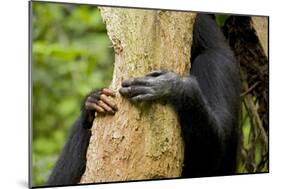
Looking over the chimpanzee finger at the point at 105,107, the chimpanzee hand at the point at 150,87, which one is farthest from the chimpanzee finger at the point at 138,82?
the chimpanzee finger at the point at 105,107

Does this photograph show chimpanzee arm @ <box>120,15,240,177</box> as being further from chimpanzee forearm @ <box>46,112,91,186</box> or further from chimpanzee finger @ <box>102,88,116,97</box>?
chimpanzee forearm @ <box>46,112,91,186</box>

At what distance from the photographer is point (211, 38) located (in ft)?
9.59

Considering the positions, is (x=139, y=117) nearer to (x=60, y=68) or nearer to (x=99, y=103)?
(x=99, y=103)

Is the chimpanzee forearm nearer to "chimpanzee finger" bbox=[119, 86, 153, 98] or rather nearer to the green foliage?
the green foliage

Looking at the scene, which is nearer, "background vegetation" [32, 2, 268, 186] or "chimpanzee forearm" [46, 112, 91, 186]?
"background vegetation" [32, 2, 268, 186]

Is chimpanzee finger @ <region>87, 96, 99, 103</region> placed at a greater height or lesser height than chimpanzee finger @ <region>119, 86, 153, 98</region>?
lesser

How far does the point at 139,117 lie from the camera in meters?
2.68

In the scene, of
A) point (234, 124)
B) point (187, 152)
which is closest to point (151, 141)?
point (187, 152)

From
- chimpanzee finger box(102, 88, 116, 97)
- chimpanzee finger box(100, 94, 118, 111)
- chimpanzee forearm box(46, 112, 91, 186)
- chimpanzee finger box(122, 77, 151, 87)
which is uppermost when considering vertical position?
chimpanzee finger box(122, 77, 151, 87)

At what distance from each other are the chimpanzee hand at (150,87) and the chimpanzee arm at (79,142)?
0.07 metres

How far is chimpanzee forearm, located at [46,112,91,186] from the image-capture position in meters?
2.70

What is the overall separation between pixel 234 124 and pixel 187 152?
0.87ft

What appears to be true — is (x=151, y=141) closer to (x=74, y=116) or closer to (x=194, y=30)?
(x=74, y=116)

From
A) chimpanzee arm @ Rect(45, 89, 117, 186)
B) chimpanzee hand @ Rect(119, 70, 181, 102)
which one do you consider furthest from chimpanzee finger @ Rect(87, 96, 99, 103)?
chimpanzee hand @ Rect(119, 70, 181, 102)
